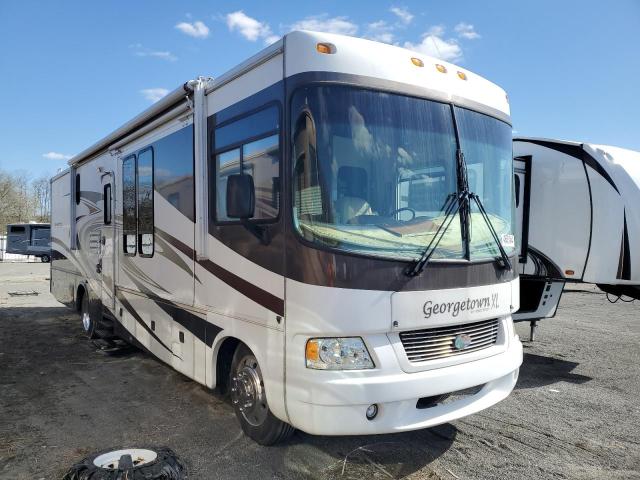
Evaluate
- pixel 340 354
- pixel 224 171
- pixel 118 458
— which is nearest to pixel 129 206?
pixel 224 171

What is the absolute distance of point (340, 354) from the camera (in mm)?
3238

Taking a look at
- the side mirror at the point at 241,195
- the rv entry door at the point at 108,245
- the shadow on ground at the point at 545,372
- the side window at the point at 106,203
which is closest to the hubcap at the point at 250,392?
the side mirror at the point at 241,195

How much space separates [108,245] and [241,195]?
3949 millimetres

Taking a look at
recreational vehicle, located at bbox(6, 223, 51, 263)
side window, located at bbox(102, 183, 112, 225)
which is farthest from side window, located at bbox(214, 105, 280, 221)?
recreational vehicle, located at bbox(6, 223, 51, 263)

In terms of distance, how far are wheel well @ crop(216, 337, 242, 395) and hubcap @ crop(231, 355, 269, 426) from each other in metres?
0.29

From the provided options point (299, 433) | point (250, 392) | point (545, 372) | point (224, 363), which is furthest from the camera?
point (545, 372)

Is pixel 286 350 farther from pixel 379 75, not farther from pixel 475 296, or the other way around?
pixel 379 75

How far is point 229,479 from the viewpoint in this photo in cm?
348

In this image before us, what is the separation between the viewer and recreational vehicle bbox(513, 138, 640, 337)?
6234 mm

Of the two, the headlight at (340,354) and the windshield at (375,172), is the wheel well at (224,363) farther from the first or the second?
the windshield at (375,172)

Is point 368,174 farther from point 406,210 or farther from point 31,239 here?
point 31,239

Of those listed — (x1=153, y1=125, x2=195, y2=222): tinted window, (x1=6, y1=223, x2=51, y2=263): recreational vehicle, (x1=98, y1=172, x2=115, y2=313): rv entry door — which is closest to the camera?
(x1=153, y1=125, x2=195, y2=222): tinted window

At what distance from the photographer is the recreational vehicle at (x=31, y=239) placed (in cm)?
3186

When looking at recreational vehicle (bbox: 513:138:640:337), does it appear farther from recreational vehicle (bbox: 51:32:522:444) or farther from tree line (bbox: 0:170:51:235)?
tree line (bbox: 0:170:51:235)
